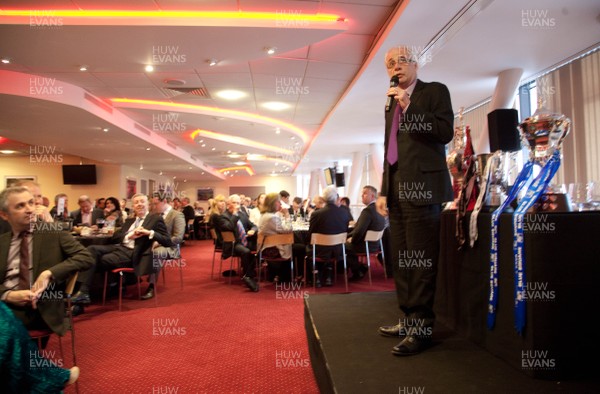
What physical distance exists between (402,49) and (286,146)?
11.8 metres

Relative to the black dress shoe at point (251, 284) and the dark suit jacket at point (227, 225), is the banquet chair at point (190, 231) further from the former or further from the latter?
the black dress shoe at point (251, 284)

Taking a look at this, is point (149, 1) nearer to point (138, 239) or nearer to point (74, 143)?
point (138, 239)

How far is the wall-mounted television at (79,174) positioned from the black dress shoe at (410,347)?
15131 millimetres

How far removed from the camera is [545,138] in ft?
5.53

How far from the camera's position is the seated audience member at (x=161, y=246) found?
15.8ft

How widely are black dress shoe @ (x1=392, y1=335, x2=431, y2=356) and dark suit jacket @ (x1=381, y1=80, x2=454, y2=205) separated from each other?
65cm

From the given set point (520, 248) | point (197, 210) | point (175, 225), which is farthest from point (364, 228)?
point (197, 210)

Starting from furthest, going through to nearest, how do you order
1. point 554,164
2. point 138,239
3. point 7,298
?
point 138,239 < point 7,298 < point 554,164

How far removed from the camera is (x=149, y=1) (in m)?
4.02

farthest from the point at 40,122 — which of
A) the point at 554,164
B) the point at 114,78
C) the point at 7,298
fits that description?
the point at 554,164

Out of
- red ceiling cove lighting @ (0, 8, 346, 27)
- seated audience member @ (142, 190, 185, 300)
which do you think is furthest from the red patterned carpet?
red ceiling cove lighting @ (0, 8, 346, 27)

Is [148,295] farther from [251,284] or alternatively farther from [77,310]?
[251,284]

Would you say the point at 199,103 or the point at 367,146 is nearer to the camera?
the point at 199,103

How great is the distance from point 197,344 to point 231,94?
531 centimetres
